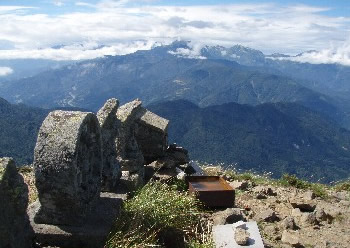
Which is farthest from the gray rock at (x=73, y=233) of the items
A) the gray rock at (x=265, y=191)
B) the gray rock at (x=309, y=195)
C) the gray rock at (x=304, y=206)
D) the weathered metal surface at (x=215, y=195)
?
the gray rock at (x=309, y=195)

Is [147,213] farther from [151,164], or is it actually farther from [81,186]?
[151,164]

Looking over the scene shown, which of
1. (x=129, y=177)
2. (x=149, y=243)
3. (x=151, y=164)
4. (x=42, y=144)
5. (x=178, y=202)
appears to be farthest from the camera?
(x=151, y=164)

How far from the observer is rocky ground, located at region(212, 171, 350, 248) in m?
9.70

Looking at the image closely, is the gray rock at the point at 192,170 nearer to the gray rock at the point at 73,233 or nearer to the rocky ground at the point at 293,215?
the rocky ground at the point at 293,215

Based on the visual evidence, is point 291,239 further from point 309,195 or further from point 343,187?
point 343,187

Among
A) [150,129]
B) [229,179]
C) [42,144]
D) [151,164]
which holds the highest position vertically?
[42,144]

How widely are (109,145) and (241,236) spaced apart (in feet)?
13.3

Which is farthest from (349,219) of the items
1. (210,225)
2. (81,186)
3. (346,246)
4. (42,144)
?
(42,144)

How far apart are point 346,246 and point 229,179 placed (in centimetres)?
605

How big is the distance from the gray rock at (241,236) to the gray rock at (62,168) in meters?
2.70

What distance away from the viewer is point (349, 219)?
1141cm

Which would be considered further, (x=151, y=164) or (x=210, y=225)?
(x=151, y=164)

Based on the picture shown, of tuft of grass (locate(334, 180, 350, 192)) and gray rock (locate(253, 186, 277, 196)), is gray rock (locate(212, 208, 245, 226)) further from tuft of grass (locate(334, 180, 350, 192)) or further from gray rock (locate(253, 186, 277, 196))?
tuft of grass (locate(334, 180, 350, 192))

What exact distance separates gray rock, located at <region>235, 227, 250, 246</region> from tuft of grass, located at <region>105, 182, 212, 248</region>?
2.55 ft
